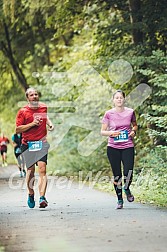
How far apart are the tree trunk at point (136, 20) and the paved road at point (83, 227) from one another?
242 inches

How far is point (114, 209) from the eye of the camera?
1115 cm

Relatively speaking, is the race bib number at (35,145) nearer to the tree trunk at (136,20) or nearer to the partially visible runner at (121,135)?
the partially visible runner at (121,135)

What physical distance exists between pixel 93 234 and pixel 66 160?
1745cm

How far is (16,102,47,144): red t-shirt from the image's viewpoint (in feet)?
38.5

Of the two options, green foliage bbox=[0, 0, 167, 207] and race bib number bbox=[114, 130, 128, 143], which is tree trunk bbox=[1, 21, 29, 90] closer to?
green foliage bbox=[0, 0, 167, 207]

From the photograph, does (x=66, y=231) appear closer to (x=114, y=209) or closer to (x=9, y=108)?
(x=114, y=209)

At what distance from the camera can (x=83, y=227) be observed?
349 inches

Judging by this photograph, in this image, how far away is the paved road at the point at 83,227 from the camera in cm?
742

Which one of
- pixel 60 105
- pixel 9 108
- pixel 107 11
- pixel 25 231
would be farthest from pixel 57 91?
pixel 25 231
